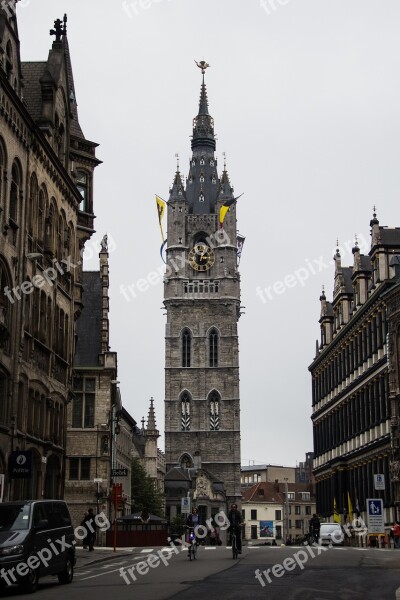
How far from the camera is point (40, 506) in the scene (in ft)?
68.0

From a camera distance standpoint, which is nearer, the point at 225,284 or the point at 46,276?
the point at 46,276

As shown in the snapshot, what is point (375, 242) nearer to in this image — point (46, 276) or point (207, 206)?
point (46, 276)

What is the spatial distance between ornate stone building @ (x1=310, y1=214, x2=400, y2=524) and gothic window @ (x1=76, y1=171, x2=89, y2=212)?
18.5 metres

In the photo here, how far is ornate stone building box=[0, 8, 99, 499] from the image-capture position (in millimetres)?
30469

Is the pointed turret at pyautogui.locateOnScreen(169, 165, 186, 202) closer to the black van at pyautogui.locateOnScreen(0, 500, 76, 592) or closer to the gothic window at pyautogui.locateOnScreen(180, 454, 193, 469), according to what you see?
the gothic window at pyautogui.locateOnScreen(180, 454, 193, 469)

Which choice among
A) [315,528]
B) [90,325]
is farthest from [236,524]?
[90,325]

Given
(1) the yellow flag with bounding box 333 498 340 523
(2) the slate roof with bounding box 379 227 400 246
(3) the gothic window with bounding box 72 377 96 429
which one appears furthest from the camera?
(1) the yellow flag with bounding box 333 498 340 523

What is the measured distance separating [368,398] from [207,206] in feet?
295

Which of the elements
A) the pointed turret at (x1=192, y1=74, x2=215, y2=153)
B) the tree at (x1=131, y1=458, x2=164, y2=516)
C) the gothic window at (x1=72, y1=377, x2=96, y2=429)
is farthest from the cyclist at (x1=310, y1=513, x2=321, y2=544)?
the pointed turret at (x1=192, y1=74, x2=215, y2=153)

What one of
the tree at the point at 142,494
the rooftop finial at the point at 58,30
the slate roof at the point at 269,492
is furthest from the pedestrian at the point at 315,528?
the slate roof at the point at 269,492

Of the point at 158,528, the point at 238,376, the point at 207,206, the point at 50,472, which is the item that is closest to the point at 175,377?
the point at 238,376

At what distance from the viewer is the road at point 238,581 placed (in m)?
17.4

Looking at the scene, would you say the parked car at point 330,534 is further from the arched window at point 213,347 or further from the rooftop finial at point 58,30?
the arched window at point 213,347

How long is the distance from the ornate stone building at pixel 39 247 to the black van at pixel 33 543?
20.9 feet
